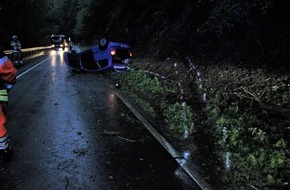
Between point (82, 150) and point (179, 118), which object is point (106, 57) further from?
point (82, 150)

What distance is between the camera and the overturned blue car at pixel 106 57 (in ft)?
44.5

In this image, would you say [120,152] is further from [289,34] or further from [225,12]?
[225,12]

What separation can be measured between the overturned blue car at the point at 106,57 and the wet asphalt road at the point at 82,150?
4.58 metres

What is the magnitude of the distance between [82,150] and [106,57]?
9038 mm

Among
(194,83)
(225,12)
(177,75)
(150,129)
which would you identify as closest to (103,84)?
(177,75)

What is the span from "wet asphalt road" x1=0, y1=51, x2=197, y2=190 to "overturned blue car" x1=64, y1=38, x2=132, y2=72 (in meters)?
4.58

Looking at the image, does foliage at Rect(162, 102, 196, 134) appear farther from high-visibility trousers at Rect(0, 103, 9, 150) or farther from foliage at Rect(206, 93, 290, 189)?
high-visibility trousers at Rect(0, 103, 9, 150)

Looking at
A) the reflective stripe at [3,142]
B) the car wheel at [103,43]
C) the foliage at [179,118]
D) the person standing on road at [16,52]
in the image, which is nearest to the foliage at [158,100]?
the foliage at [179,118]

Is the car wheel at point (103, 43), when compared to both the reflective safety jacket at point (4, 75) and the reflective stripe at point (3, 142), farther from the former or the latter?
the reflective stripe at point (3, 142)

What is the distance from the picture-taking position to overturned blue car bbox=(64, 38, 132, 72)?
13.6 metres

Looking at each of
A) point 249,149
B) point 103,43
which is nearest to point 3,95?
point 249,149

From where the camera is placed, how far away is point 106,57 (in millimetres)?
13891

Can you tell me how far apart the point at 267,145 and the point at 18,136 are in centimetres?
473

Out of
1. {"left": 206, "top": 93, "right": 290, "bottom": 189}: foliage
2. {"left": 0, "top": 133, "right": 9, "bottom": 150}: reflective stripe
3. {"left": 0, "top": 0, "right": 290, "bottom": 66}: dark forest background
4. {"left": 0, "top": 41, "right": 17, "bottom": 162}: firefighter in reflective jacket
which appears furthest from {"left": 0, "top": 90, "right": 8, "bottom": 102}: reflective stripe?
{"left": 0, "top": 0, "right": 290, "bottom": 66}: dark forest background
